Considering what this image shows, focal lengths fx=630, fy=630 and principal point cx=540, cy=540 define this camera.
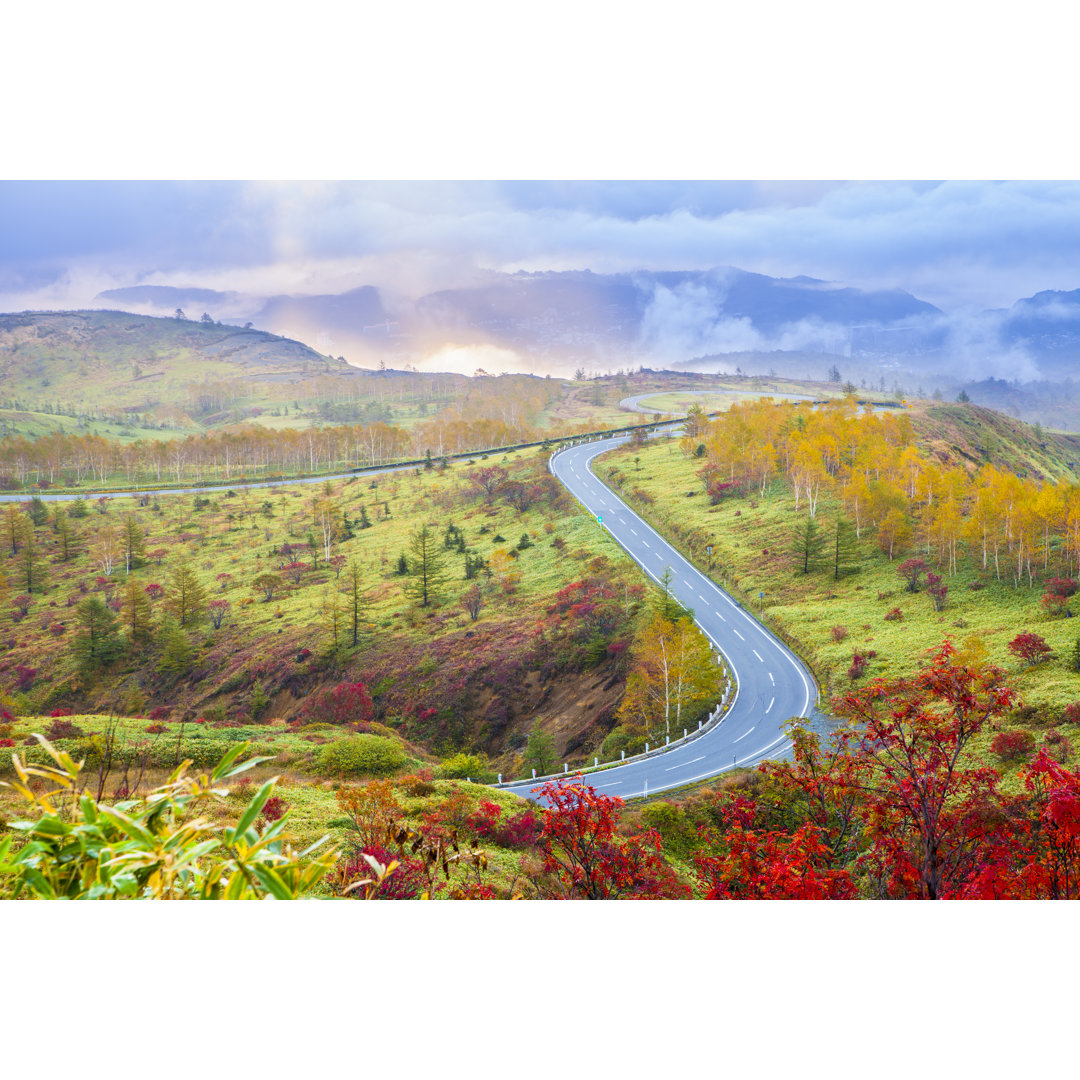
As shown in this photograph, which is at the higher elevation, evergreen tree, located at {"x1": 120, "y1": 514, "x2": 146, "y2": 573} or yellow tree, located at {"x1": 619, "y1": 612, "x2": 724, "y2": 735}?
yellow tree, located at {"x1": 619, "y1": 612, "x2": 724, "y2": 735}

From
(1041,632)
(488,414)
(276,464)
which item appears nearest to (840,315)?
(488,414)

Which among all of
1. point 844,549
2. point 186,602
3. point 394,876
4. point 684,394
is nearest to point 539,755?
point 394,876

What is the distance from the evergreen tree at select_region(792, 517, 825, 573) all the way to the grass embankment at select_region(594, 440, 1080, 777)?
395 mm

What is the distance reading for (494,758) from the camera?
17750mm

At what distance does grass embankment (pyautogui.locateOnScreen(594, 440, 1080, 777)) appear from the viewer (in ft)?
34.0

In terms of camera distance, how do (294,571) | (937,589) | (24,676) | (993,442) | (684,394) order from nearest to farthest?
(937,589)
(24,676)
(294,571)
(993,442)
(684,394)

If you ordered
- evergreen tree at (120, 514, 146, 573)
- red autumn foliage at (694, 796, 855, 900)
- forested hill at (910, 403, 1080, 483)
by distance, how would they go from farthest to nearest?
forested hill at (910, 403, 1080, 483) < evergreen tree at (120, 514, 146, 573) < red autumn foliage at (694, 796, 855, 900)

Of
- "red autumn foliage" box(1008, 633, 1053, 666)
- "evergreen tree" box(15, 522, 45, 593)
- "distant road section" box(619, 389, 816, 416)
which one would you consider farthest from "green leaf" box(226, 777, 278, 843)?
"distant road section" box(619, 389, 816, 416)

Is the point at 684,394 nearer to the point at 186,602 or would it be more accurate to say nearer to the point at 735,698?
the point at 186,602

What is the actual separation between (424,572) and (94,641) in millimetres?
13166

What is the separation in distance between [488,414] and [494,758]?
73.8 metres

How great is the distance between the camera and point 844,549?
23750 mm

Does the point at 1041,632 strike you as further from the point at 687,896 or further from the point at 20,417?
the point at 20,417

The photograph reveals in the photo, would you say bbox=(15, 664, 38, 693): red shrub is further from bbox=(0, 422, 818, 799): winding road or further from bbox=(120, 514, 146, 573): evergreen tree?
bbox=(0, 422, 818, 799): winding road
